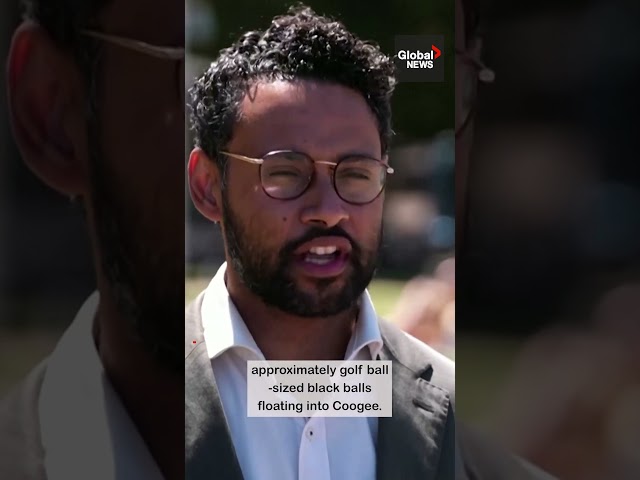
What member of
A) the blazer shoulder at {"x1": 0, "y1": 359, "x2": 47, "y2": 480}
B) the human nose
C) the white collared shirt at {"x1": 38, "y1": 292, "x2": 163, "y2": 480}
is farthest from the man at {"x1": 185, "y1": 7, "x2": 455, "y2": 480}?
the blazer shoulder at {"x1": 0, "y1": 359, "x2": 47, "y2": 480}

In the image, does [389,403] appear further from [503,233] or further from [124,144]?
[124,144]

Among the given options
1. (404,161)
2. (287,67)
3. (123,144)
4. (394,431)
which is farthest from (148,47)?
(394,431)

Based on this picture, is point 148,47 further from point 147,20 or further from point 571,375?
point 571,375

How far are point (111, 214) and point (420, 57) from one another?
4.19 feet

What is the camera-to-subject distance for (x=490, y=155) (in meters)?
2.80

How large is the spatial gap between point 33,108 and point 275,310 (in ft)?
3.86

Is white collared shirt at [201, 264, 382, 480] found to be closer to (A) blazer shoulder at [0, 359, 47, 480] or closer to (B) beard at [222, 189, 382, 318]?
(B) beard at [222, 189, 382, 318]

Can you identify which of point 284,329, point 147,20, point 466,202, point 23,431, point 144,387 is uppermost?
point 147,20

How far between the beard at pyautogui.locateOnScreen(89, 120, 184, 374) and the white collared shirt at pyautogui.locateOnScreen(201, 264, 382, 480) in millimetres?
136

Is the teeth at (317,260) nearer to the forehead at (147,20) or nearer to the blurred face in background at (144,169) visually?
the blurred face in background at (144,169)

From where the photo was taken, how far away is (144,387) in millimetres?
2816

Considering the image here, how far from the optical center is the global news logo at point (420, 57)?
2.73 metres

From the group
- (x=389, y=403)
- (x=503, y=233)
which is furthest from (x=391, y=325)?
(x=503, y=233)

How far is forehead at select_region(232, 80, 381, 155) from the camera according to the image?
266cm
